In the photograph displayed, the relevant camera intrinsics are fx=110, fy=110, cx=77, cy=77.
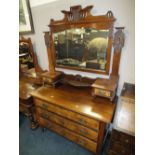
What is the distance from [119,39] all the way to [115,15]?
10.2 inches

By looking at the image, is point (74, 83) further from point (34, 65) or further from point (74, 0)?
point (74, 0)

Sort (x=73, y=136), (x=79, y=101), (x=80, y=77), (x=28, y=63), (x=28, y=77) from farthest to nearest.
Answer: (x=28, y=77)
(x=28, y=63)
(x=80, y=77)
(x=73, y=136)
(x=79, y=101)

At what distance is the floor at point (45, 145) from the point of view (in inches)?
60.3

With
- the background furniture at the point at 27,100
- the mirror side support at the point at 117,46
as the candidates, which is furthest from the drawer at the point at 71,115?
the mirror side support at the point at 117,46

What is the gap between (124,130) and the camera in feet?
2.78

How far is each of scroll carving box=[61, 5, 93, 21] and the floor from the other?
1.74 m

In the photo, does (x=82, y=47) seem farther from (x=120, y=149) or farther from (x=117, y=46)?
(x=120, y=149)

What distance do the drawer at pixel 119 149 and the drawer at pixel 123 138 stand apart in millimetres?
64

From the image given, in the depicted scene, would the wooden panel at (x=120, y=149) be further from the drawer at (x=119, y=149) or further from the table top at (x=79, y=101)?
the table top at (x=79, y=101)

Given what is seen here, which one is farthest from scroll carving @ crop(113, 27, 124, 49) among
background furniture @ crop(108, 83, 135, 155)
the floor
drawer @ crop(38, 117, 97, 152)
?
the floor

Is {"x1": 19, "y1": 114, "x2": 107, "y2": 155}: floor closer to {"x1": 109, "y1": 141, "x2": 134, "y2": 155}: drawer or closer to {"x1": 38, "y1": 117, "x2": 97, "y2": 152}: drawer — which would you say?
{"x1": 38, "y1": 117, "x2": 97, "y2": 152}: drawer

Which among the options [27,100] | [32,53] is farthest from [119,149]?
[32,53]
